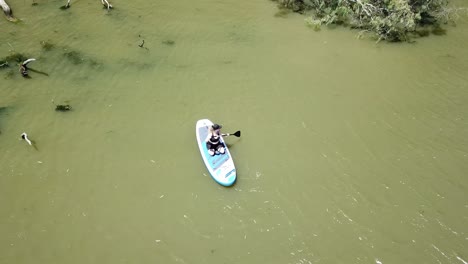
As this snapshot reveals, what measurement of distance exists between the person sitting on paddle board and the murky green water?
505 millimetres

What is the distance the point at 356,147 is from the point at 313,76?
10.4 ft

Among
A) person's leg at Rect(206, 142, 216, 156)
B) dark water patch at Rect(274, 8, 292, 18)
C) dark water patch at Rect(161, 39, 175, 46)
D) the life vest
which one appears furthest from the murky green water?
the life vest

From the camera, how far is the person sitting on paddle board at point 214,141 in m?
9.59

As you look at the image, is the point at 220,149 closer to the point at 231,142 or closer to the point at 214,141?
the point at 214,141

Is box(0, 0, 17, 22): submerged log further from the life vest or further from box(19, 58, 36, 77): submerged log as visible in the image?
the life vest

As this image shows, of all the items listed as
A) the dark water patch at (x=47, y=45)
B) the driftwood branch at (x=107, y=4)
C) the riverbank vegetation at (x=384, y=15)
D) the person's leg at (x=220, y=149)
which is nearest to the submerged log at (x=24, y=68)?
the dark water patch at (x=47, y=45)

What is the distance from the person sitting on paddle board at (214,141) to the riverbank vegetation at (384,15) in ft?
22.8

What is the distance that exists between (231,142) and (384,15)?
320 inches

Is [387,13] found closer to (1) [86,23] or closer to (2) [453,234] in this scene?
(2) [453,234]

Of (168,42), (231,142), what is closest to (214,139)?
(231,142)

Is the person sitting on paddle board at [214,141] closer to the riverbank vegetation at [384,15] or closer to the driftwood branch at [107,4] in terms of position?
the riverbank vegetation at [384,15]

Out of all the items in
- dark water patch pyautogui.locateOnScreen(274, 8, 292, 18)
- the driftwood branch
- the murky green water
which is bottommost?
the murky green water

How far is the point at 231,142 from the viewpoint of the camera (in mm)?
10367

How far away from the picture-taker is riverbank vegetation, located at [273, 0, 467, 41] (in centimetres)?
1317
